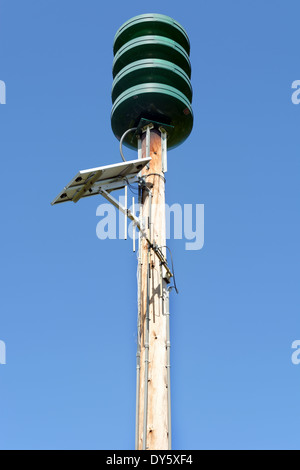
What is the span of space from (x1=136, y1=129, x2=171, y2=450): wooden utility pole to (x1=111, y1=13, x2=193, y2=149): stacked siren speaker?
3.27 ft

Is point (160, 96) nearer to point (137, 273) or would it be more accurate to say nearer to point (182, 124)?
point (182, 124)

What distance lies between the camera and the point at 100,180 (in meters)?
9.05

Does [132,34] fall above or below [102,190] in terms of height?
above

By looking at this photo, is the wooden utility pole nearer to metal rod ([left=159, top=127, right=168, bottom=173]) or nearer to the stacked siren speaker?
metal rod ([left=159, top=127, right=168, bottom=173])

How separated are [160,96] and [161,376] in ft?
14.9

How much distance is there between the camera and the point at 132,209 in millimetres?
9055

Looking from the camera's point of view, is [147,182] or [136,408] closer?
[136,408]

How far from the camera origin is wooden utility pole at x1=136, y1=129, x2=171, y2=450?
753cm

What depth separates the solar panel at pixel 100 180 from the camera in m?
8.79

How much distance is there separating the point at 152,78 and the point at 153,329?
4.30 metres

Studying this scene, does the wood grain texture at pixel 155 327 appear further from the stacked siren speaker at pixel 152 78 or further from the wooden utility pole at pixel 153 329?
the stacked siren speaker at pixel 152 78

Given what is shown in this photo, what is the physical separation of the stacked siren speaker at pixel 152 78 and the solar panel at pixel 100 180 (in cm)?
156

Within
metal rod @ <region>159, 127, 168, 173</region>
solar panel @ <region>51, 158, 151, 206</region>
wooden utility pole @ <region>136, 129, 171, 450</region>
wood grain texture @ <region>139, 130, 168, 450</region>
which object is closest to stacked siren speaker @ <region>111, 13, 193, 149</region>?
metal rod @ <region>159, 127, 168, 173</region>
